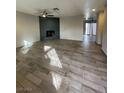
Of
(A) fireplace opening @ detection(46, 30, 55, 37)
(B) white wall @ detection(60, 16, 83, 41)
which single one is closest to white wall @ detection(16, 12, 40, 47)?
(A) fireplace opening @ detection(46, 30, 55, 37)

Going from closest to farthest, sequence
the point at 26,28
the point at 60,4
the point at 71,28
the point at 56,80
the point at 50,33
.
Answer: the point at 56,80
the point at 60,4
the point at 26,28
the point at 71,28
the point at 50,33

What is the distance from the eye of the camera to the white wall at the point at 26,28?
23.8ft

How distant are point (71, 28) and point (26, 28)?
477cm

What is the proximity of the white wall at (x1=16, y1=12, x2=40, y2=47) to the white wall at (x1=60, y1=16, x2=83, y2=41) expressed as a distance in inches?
117

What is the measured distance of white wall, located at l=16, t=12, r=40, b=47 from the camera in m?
7.27

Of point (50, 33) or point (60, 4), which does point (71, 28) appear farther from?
point (60, 4)

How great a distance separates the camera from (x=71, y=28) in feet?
37.2

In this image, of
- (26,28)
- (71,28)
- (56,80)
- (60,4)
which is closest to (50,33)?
(71,28)

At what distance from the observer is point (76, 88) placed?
226 centimetres

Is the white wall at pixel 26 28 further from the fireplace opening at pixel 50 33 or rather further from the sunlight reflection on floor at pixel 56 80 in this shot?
the sunlight reflection on floor at pixel 56 80
